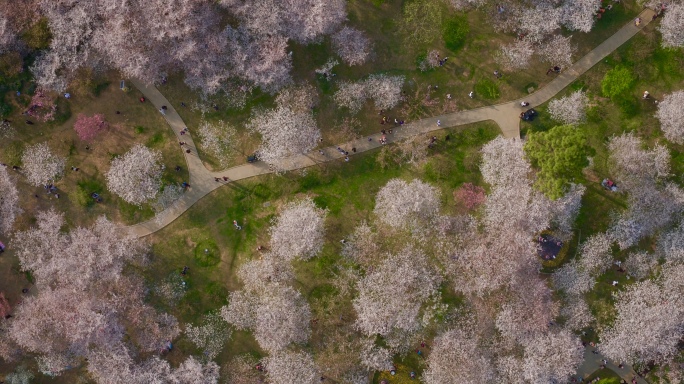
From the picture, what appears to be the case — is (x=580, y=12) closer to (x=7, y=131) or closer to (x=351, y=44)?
(x=351, y=44)

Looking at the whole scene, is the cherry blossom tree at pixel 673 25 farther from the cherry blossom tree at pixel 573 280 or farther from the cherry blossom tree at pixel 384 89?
the cherry blossom tree at pixel 384 89

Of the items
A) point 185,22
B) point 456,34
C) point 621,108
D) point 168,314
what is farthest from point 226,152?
point 621,108

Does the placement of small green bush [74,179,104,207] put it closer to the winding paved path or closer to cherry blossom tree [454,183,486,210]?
cherry blossom tree [454,183,486,210]

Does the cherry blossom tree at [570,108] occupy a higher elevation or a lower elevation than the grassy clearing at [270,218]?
higher

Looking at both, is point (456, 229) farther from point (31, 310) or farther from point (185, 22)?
point (31, 310)

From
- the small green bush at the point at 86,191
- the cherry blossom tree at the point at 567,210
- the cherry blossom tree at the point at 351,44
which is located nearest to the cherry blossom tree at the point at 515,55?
the cherry blossom tree at the point at 567,210

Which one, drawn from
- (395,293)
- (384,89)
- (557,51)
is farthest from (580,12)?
(395,293)

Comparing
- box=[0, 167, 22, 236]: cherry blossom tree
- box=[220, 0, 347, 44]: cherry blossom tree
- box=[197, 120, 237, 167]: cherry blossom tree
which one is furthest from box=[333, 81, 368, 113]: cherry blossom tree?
box=[0, 167, 22, 236]: cherry blossom tree
